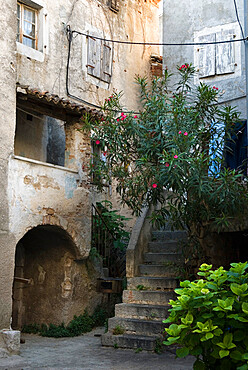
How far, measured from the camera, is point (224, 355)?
373 cm

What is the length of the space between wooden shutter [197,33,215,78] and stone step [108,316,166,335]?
7113 mm

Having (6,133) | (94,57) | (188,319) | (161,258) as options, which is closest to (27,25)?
(94,57)

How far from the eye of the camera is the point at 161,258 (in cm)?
1002

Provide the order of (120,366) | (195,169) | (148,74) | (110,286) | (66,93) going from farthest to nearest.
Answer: (148,74), (66,93), (110,286), (195,169), (120,366)

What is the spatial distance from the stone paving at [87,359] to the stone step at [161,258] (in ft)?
6.30

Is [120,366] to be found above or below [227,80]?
below

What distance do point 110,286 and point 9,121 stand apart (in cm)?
424

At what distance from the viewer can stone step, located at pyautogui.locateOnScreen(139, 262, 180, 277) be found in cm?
956

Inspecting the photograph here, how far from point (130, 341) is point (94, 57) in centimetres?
792

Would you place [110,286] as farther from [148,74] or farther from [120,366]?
[148,74]

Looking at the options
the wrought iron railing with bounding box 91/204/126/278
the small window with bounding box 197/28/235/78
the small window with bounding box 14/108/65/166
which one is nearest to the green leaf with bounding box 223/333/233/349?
the wrought iron railing with bounding box 91/204/126/278

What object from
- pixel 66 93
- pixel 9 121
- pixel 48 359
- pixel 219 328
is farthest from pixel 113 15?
pixel 219 328

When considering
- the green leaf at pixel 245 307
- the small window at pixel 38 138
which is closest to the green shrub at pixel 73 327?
the small window at pixel 38 138

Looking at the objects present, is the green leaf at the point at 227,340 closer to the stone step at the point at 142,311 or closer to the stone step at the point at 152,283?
the stone step at the point at 142,311
